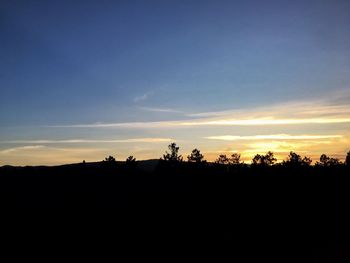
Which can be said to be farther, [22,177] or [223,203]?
[22,177]

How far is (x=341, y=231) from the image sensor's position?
29.6 meters

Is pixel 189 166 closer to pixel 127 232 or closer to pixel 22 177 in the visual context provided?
pixel 22 177

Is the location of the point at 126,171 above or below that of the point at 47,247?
above

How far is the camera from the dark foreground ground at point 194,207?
25.9m

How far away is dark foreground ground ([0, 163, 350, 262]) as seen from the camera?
25922 mm

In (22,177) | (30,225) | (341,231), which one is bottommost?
(341,231)

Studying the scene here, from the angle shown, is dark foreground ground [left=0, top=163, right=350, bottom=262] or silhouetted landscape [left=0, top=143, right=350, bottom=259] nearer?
dark foreground ground [left=0, top=163, right=350, bottom=262]

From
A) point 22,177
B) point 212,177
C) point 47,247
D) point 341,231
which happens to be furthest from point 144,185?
point 341,231

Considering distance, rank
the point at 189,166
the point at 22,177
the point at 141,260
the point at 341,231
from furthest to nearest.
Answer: the point at 189,166 → the point at 22,177 → the point at 341,231 → the point at 141,260

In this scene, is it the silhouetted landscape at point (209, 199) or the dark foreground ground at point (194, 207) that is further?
the silhouetted landscape at point (209, 199)

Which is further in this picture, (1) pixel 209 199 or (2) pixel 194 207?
(1) pixel 209 199

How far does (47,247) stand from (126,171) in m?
23.3

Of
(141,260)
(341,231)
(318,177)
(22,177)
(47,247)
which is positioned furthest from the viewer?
(318,177)

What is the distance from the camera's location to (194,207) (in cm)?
3503
